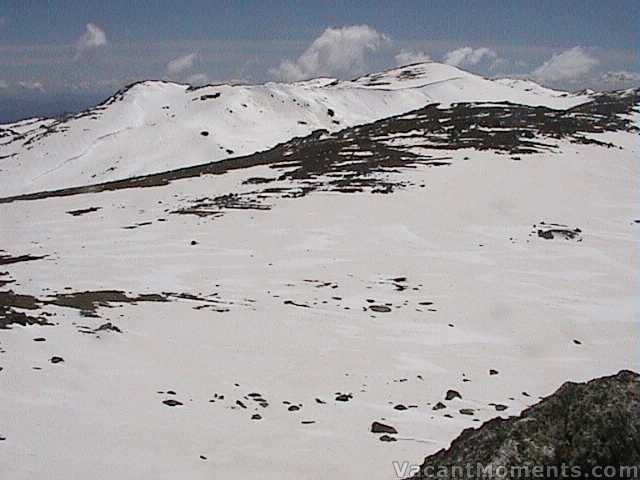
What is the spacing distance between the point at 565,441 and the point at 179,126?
312 feet

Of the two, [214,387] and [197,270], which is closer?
[214,387]

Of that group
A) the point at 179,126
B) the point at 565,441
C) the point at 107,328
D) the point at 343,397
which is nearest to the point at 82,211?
the point at 107,328

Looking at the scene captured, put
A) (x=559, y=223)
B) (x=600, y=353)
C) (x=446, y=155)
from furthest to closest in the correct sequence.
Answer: (x=446, y=155) → (x=559, y=223) → (x=600, y=353)

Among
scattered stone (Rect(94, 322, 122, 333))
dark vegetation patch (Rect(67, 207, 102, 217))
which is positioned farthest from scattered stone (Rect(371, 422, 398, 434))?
dark vegetation patch (Rect(67, 207, 102, 217))

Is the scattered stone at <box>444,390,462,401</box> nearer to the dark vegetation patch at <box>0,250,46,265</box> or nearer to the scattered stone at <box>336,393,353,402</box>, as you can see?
the scattered stone at <box>336,393,353,402</box>

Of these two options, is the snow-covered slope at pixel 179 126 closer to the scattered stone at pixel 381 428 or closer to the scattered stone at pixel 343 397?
the scattered stone at pixel 343 397

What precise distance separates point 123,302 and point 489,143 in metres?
45.8

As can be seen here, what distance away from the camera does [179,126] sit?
9588 centimetres

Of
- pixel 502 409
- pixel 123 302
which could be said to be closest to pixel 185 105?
pixel 123 302

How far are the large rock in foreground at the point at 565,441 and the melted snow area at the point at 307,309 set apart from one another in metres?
3.86

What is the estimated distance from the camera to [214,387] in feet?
41.0

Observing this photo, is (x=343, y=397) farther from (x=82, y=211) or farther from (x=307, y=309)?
(x=82, y=211)

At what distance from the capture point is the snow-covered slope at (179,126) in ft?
273

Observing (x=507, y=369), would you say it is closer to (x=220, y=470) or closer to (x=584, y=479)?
(x=220, y=470)
